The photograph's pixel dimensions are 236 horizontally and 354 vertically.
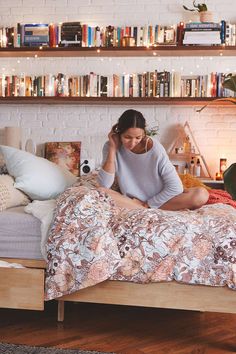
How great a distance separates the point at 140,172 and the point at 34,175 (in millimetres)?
583

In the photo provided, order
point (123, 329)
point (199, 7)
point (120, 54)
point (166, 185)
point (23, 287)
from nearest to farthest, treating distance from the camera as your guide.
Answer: point (23, 287) < point (123, 329) < point (166, 185) < point (199, 7) < point (120, 54)

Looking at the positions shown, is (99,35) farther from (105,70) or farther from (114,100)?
(114,100)

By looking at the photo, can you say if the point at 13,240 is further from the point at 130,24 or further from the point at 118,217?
the point at 130,24

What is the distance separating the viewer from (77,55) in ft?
16.4

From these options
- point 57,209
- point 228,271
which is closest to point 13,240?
point 57,209

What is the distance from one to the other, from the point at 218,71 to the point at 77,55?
1207mm

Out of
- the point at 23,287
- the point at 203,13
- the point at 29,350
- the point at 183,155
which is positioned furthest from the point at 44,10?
the point at 29,350

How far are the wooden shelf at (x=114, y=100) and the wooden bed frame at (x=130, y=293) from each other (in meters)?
2.56

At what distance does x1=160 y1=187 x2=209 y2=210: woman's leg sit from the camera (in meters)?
3.12

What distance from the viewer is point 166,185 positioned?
317 centimetres

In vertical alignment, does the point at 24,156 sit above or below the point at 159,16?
below

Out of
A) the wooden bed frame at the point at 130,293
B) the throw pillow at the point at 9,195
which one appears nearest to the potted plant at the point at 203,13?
the throw pillow at the point at 9,195

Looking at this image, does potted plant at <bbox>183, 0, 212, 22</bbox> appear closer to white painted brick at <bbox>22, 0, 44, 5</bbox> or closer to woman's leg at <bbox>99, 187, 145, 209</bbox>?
white painted brick at <bbox>22, 0, 44, 5</bbox>

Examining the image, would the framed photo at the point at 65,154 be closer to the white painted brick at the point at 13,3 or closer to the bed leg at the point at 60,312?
the white painted brick at the point at 13,3
